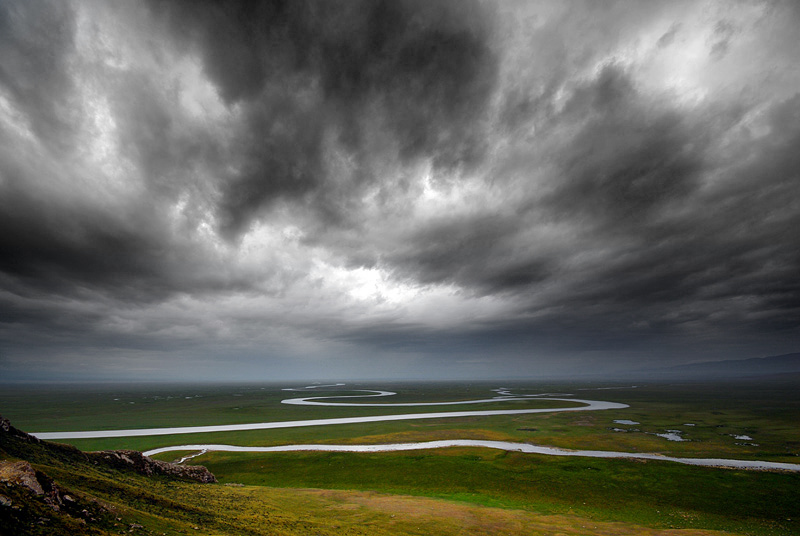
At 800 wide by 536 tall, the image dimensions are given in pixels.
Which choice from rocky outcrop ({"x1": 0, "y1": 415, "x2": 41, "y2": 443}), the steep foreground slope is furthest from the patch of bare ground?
rocky outcrop ({"x1": 0, "y1": 415, "x2": 41, "y2": 443})

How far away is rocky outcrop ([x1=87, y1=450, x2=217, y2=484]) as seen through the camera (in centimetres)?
4144

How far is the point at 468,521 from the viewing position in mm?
40375

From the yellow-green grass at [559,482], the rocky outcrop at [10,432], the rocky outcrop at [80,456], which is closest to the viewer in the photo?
the rocky outcrop at [80,456]

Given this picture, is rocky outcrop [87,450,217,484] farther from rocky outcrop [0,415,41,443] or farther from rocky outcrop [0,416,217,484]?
rocky outcrop [0,415,41,443]

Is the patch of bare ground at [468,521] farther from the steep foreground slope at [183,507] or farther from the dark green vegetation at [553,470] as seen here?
the dark green vegetation at [553,470]

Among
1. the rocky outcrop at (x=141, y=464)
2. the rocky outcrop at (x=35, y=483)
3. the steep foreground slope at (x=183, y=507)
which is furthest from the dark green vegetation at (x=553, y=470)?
the rocky outcrop at (x=35, y=483)

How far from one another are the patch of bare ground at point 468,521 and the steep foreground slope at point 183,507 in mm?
119

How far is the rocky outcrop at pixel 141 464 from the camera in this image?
41.4m

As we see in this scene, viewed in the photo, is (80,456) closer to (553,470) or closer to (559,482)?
(559,482)

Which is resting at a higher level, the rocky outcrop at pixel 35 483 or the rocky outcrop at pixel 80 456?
the rocky outcrop at pixel 35 483

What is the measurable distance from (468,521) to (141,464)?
41.5 metres

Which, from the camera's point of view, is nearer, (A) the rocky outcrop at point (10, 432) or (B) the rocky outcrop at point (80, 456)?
(B) the rocky outcrop at point (80, 456)

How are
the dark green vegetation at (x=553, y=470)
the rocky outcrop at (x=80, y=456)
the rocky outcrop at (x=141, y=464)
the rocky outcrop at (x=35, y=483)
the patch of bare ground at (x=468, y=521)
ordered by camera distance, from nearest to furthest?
the rocky outcrop at (x=35, y=483)
the rocky outcrop at (x=80, y=456)
the patch of bare ground at (x=468, y=521)
the rocky outcrop at (x=141, y=464)
the dark green vegetation at (x=553, y=470)

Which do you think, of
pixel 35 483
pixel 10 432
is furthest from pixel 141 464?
pixel 35 483
